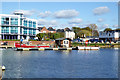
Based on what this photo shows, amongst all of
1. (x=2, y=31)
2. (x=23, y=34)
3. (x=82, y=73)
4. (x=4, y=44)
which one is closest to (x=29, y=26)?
(x=23, y=34)

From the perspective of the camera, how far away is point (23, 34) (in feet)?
456

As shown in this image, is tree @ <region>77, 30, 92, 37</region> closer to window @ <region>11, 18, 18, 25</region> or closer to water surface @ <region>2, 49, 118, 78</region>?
window @ <region>11, 18, 18, 25</region>

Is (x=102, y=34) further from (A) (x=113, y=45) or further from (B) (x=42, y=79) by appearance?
(B) (x=42, y=79)

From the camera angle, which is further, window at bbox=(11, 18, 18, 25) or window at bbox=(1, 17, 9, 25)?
window at bbox=(11, 18, 18, 25)

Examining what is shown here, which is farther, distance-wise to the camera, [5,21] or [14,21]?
[14,21]

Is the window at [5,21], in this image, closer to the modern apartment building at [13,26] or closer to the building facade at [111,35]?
the modern apartment building at [13,26]

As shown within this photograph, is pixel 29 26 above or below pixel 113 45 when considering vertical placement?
above

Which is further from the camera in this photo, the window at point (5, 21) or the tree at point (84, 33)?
the tree at point (84, 33)

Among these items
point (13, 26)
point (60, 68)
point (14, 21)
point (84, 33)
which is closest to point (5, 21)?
point (14, 21)

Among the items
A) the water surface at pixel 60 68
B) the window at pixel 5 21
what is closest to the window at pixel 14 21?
the window at pixel 5 21

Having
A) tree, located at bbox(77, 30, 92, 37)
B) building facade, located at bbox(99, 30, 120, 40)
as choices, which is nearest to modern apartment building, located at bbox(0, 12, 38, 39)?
tree, located at bbox(77, 30, 92, 37)

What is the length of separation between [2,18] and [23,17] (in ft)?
44.3

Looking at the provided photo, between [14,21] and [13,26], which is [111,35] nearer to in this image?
[14,21]

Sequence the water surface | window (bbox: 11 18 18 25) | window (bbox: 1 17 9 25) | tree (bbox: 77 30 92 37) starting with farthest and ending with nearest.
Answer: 1. tree (bbox: 77 30 92 37)
2. window (bbox: 11 18 18 25)
3. window (bbox: 1 17 9 25)
4. the water surface
